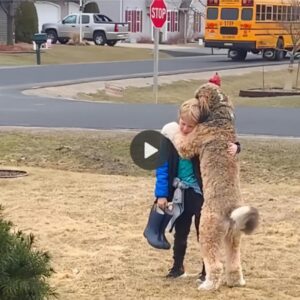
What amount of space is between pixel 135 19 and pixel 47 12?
712 centimetres

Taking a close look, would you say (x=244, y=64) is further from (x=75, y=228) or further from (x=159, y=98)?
(x=75, y=228)

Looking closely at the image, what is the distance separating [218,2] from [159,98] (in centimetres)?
1739

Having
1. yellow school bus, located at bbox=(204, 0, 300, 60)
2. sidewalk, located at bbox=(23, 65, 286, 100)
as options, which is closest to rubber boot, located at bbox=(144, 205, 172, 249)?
sidewalk, located at bbox=(23, 65, 286, 100)

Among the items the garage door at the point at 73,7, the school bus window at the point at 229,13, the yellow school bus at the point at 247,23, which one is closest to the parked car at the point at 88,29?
the yellow school bus at the point at 247,23

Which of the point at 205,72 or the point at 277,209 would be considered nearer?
the point at 277,209

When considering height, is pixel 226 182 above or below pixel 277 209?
above

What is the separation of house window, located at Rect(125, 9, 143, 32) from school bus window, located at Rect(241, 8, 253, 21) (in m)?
26.4

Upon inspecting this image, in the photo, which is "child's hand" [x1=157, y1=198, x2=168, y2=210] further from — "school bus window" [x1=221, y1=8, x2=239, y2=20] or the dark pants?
"school bus window" [x1=221, y1=8, x2=239, y2=20]

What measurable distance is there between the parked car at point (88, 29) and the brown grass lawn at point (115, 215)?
129ft

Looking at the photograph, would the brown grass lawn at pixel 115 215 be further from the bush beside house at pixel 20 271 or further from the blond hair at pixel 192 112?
the bush beside house at pixel 20 271

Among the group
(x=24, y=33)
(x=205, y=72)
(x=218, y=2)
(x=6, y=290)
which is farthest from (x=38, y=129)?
(x=24, y=33)

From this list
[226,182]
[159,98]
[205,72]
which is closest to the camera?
[226,182]

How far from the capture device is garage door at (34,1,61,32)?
63.4 meters

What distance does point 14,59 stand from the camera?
39.0 meters
